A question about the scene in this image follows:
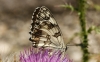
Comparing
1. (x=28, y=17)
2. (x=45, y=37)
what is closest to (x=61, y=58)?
(x=45, y=37)

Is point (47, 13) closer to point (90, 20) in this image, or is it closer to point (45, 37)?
point (45, 37)

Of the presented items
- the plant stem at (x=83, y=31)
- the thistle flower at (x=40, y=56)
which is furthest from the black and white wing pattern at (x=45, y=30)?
the plant stem at (x=83, y=31)

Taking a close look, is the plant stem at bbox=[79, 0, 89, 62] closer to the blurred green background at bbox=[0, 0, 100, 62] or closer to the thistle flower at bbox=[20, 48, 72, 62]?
the thistle flower at bbox=[20, 48, 72, 62]

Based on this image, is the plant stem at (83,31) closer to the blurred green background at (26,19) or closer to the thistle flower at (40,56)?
the thistle flower at (40,56)

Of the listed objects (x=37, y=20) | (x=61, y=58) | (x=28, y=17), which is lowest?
(x=61, y=58)

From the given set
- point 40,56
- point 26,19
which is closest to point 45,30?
point 40,56

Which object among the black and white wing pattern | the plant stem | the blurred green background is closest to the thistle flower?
the black and white wing pattern
